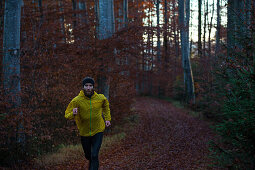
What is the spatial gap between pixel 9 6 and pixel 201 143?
786 centimetres

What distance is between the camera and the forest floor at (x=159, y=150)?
6.65m

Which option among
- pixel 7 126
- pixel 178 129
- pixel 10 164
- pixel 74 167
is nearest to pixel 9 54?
pixel 7 126

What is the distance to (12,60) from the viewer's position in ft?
23.1

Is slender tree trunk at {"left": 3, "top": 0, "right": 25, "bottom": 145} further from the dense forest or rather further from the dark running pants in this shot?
the dark running pants

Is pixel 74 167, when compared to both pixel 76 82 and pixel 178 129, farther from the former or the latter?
pixel 178 129

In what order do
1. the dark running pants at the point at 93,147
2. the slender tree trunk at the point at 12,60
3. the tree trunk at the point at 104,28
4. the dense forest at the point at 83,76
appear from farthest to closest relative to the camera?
the tree trunk at the point at 104,28 < the slender tree trunk at the point at 12,60 < the dark running pants at the point at 93,147 < the dense forest at the point at 83,76

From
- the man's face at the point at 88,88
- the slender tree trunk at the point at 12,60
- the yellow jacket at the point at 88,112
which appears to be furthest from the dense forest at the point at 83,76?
the man's face at the point at 88,88

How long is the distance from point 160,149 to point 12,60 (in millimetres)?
5504

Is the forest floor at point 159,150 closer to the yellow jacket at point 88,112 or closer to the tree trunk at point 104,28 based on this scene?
the yellow jacket at point 88,112

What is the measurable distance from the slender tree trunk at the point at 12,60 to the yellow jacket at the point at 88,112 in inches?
87.3

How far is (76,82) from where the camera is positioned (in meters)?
8.68

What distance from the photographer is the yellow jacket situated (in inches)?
199

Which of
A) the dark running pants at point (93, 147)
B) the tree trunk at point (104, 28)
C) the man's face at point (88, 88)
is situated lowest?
the dark running pants at point (93, 147)

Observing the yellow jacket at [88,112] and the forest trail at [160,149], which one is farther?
the forest trail at [160,149]
